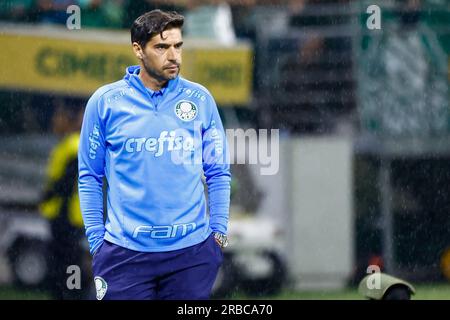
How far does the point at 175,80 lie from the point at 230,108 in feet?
20.8

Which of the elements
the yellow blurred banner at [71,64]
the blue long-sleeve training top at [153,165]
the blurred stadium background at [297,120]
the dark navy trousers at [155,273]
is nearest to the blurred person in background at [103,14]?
Answer: the blurred stadium background at [297,120]

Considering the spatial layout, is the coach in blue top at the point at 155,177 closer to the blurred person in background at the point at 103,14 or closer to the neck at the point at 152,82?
the neck at the point at 152,82

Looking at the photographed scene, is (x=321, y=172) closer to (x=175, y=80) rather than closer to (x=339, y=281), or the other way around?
(x=339, y=281)

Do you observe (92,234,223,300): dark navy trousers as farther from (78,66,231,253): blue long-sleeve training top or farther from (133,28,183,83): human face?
(133,28,183,83): human face

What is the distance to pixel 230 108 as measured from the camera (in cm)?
1330

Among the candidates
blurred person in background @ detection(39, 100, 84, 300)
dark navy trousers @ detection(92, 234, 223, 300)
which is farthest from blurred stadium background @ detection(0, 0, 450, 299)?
dark navy trousers @ detection(92, 234, 223, 300)

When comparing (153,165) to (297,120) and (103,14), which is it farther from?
(297,120)

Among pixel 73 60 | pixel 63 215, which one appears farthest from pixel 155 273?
pixel 73 60

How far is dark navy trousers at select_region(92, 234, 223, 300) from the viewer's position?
21.9ft

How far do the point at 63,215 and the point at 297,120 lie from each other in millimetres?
3055

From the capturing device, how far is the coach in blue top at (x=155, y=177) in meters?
6.69

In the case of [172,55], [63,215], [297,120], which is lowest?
[63,215]

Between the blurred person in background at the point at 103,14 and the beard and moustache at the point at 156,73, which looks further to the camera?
the blurred person in background at the point at 103,14

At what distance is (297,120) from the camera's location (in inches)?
544
